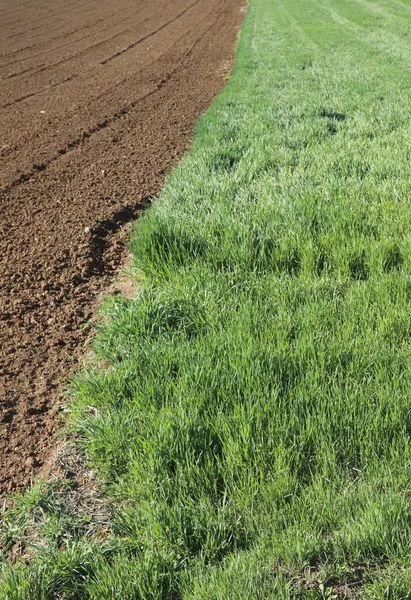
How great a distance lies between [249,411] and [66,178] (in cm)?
477

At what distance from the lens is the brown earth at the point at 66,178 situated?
337cm

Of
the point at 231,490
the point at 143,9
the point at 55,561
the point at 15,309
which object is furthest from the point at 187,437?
the point at 143,9

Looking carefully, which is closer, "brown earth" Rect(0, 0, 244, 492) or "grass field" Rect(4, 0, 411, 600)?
"grass field" Rect(4, 0, 411, 600)

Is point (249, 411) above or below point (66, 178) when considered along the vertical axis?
below

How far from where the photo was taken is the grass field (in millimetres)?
2059

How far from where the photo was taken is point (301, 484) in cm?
235

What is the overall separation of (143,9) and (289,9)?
283 inches

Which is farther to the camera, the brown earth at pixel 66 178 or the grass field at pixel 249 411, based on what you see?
the brown earth at pixel 66 178

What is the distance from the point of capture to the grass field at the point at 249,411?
206cm

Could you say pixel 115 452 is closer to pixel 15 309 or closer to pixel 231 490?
pixel 231 490

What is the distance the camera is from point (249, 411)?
2.62 m

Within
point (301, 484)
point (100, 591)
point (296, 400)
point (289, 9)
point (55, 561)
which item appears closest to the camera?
point (100, 591)

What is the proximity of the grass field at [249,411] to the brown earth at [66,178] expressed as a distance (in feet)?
1.07

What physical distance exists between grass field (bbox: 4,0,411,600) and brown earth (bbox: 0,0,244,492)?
0.33 metres
